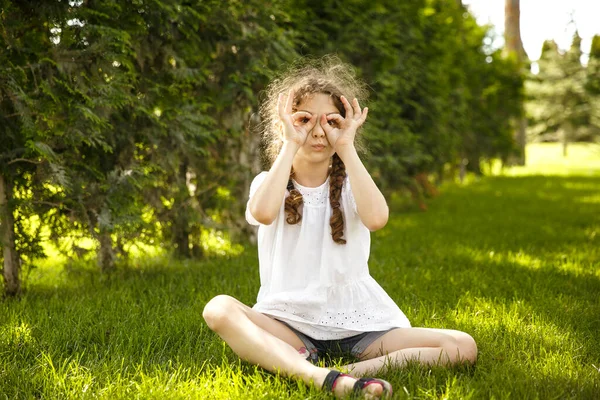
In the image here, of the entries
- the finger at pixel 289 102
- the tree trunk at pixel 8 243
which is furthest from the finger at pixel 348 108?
the tree trunk at pixel 8 243

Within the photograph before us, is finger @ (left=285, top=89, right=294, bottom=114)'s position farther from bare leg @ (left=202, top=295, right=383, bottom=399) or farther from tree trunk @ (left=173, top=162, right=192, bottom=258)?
tree trunk @ (left=173, top=162, right=192, bottom=258)

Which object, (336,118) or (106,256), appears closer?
(336,118)

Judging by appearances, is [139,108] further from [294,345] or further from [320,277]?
[294,345]

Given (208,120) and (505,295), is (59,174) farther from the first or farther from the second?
(505,295)

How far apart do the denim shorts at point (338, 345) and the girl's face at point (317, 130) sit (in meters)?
0.78

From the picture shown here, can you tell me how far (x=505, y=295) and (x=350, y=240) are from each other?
1608 mm

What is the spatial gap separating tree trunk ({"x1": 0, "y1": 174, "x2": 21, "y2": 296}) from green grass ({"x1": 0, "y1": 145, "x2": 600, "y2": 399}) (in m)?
0.13

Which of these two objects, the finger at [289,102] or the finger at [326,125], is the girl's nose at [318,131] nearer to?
the finger at [326,125]

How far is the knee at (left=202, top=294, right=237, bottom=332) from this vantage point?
2615 mm

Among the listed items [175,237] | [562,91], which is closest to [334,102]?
[175,237]

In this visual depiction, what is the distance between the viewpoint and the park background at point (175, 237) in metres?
2.64

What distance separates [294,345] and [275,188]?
69cm

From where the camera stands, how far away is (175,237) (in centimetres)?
516

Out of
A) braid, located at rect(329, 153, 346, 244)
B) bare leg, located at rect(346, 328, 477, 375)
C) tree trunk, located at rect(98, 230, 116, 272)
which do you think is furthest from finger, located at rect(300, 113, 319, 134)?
tree trunk, located at rect(98, 230, 116, 272)
